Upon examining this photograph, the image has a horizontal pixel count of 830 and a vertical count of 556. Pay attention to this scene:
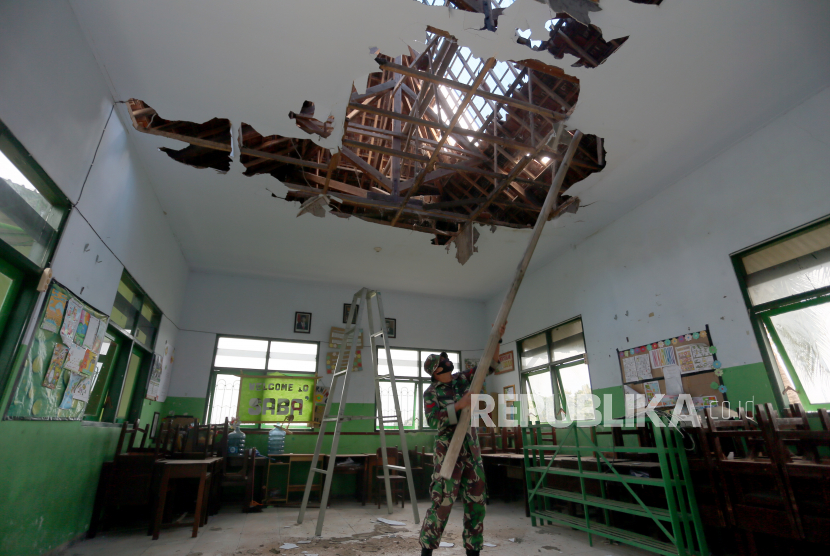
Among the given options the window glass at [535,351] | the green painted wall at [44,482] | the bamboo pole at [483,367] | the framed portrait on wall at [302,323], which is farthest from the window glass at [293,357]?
the bamboo pole at [483,367]

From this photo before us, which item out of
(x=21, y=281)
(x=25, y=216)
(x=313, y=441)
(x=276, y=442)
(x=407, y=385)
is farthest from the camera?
(x=407, y=385)

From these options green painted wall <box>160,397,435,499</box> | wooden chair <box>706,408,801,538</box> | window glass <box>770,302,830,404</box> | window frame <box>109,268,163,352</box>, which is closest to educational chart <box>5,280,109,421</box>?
window frame <box>109,268,163,352</box>

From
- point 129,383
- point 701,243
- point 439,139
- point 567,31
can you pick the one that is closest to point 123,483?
point 129,383

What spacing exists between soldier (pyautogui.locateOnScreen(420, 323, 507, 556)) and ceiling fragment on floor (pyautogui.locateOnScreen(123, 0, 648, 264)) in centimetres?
230

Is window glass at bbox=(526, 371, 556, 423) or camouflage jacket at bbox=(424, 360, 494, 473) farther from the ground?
window glass at bbox=(526, 371, 556, 423)

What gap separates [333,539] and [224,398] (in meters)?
4.22

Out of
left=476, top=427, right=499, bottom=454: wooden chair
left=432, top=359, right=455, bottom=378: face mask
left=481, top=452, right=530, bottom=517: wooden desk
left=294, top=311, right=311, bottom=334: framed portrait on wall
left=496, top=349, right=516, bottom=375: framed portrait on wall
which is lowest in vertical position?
left=481, top=452, right=530, bottom=517: wooden desk

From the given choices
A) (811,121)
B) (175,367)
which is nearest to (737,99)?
(811,121)

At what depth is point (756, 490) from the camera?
2.87 m

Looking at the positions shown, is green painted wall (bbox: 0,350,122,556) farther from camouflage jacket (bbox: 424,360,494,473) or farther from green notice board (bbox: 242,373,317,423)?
green notice board (bbox: 242,373,317,423)

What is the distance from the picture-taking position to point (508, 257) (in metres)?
6.98

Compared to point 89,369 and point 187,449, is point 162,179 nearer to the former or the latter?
point 89,369

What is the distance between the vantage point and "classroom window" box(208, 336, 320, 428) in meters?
7.12

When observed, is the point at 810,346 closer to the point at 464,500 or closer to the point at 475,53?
the point at 464,500
